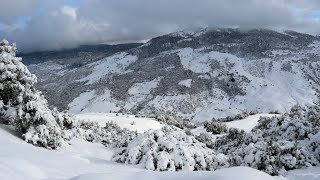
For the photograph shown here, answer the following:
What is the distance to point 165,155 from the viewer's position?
15.7m

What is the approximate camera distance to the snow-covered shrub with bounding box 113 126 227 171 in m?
15.7

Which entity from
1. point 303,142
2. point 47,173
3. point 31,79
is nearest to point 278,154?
point 303,142

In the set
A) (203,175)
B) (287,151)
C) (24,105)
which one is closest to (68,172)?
(203,175)

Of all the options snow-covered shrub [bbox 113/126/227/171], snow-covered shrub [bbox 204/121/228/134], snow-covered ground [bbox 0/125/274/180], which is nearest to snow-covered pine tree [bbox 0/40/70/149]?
snow-covered ground [bbox 0/125/274/180]

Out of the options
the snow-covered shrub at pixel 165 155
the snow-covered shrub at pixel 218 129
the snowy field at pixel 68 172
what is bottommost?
the snow-covered shrub at pixel 218 129

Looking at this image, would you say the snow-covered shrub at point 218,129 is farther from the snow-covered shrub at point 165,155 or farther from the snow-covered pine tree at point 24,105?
the snow-covered shrub at point 165,155

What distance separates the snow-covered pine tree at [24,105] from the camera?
58.1 ft

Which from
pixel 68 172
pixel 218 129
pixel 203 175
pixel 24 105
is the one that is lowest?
pixel 218 129

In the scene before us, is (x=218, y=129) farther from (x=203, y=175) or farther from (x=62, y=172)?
(x=203, y=175)

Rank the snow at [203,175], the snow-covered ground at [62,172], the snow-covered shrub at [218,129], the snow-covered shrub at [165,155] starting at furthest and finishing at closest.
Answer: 1. the snow-covered shrub at [218,129]
2. the snow-covered shrub at [165,155]
3. the snow-covered ground at [62,172]
4. the snow at [203,175]

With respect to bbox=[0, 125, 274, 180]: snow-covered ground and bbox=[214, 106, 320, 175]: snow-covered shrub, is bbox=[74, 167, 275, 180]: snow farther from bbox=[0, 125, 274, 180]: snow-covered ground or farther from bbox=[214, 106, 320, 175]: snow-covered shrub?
bbox=[214, 106, 320, 175]: snow-covered shrub

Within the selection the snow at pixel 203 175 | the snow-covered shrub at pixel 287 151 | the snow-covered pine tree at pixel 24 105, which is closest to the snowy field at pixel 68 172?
the snow at pixel 203 175

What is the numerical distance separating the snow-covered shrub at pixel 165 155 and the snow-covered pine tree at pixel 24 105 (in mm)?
3203

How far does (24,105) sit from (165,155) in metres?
6.69
